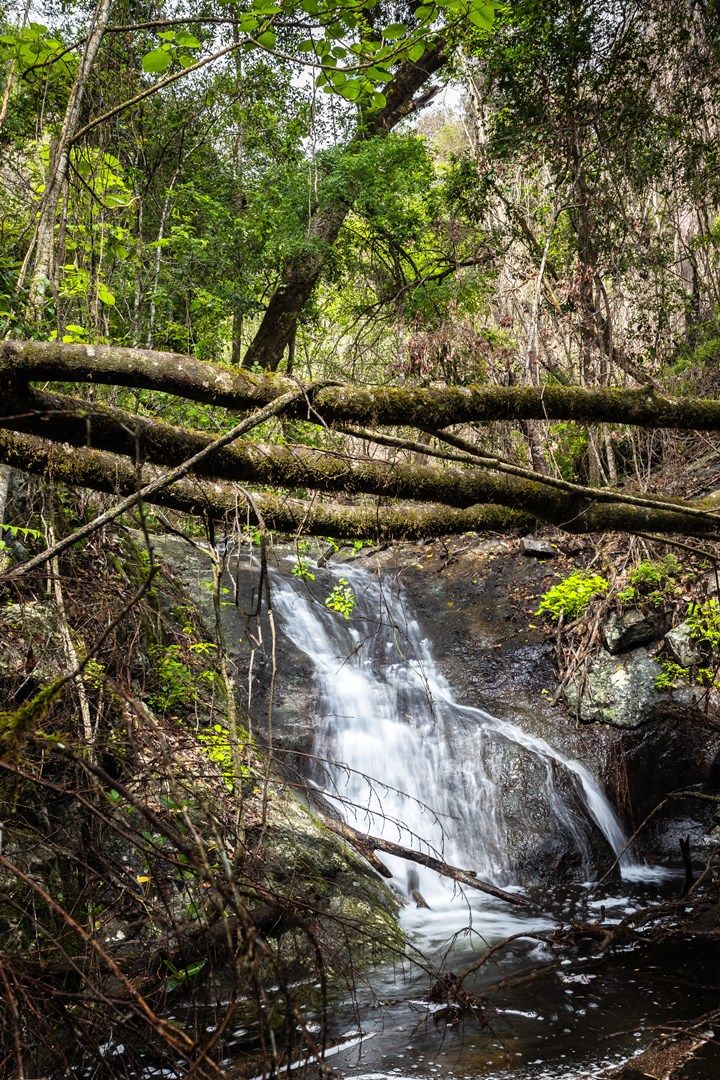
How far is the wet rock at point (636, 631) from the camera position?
338 inches

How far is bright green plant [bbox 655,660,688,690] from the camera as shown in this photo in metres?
8.01

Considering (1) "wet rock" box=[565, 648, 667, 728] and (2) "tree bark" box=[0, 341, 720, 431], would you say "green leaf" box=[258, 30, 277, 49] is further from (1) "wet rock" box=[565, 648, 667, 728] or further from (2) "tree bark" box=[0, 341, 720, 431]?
(1) "wet rock" box=[565, 648, 667, 728]

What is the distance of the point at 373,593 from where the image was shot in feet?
36.3

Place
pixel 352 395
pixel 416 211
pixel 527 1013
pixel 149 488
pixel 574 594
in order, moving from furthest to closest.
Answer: pixel 416 211, pixel 574 594, pixel 527 1013, pixel 352 395, pixel 149 488

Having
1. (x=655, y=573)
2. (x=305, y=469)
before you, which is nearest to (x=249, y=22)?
(x=305, y=469)

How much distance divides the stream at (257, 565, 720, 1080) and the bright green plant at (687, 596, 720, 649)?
6.33 feet

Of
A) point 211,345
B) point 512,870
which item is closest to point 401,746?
point 512,870

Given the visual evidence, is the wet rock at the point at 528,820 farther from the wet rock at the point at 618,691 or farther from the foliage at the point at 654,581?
the foliage at the point at 654,581

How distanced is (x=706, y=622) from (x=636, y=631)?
2.72 feet

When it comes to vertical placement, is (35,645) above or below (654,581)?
above

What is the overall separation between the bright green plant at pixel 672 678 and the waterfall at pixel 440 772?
4.14 feet

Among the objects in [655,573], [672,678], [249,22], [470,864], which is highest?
[249,22]

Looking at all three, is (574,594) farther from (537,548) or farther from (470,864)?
(470,864)

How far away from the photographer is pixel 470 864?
6969 millimetres
